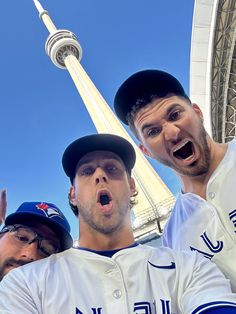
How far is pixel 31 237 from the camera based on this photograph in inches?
127

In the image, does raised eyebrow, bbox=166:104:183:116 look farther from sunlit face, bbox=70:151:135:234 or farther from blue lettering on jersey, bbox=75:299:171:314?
blue lettering on jersey, bbox=75:299:171:314

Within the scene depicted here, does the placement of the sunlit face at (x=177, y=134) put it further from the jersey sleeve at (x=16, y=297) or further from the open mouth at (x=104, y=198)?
the jersey sleeve at (x=16, y=297)

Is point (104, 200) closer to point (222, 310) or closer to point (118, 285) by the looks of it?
point (118, 285)

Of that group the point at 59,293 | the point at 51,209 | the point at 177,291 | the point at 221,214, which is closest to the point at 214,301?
the point at 177,291

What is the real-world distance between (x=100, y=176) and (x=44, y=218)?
0.96m

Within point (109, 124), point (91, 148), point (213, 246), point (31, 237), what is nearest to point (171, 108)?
point (91, 148)

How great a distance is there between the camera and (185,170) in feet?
9.35

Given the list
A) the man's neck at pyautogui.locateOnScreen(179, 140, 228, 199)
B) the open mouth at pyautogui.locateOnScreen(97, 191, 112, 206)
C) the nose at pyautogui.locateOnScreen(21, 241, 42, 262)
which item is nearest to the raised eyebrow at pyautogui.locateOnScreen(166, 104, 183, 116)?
the man's neck at pyautogui.locateOnScreen(179, 140, 228, 199)

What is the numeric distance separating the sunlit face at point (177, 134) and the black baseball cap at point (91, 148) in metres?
0.25

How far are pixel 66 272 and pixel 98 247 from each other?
0.30m

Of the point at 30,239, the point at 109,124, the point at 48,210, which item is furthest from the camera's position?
the point at 109,124

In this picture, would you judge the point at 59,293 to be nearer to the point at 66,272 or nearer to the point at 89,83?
the point at 66,272

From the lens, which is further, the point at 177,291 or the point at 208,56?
the point at 208,56

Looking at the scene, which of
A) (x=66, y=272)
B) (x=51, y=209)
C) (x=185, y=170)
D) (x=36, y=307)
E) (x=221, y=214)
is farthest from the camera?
(x=51, y=209)
